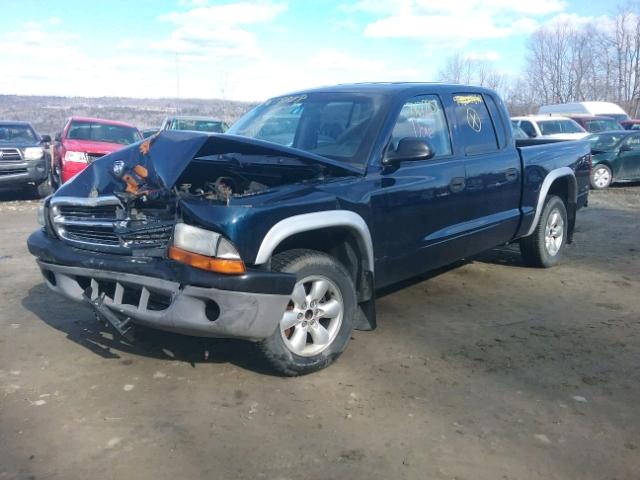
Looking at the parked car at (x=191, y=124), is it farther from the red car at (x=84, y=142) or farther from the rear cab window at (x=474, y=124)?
the rear cab window at (x=474, y=124)

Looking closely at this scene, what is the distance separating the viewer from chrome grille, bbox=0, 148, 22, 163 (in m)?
12.4

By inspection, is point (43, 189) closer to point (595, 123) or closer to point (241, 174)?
point (241, 174)

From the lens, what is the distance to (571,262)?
7219 mm

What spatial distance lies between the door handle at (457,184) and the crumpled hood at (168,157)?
1079 millimetres

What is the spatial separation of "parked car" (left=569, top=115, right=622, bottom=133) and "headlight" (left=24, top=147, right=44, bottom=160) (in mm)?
15054

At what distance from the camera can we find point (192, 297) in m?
3.35

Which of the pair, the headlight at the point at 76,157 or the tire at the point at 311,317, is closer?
the tire at the point at 311,317

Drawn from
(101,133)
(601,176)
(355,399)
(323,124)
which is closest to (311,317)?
(355,399)

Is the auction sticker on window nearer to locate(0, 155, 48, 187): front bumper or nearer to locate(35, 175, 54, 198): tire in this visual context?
locate(0, 155, 48, 187): front bumper

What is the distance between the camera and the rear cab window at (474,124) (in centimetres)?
526

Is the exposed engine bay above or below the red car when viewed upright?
below

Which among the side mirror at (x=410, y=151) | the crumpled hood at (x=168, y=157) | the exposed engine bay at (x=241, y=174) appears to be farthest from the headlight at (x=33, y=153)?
the side mirror at (x=410, y=151)

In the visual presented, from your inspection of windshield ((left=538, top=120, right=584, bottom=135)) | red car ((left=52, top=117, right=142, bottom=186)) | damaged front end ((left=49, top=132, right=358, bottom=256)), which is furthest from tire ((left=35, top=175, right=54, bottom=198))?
windshield ((left=538, top=120, right=584, bottom=135))

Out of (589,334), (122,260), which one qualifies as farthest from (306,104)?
(589,334)
